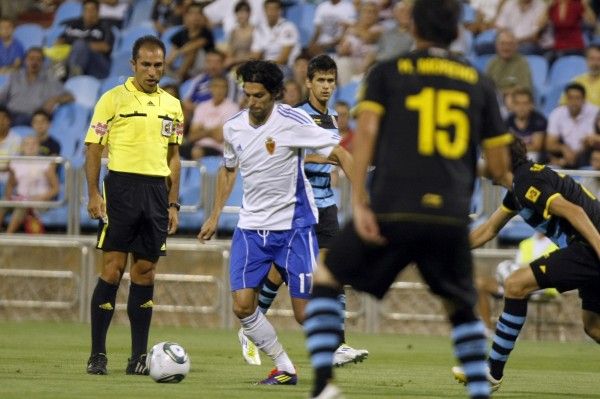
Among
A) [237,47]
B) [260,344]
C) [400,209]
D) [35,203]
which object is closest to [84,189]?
[35,203]

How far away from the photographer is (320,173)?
41.0 feet

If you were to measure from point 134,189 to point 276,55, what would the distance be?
987 cm

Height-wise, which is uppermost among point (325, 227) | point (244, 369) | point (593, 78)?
point (593, 78)

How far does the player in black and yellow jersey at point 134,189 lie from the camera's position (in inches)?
421

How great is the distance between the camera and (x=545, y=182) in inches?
386

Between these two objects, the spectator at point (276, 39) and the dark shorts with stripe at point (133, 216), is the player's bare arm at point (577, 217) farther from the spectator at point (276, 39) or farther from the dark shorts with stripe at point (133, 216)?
the spectator at point (276, 39)

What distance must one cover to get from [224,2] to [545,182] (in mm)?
13219

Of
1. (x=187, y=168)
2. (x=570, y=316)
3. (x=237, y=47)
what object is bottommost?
(x=570, y=316)

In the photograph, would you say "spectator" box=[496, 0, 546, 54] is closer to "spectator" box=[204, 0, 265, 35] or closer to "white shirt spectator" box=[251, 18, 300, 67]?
"white shirt spectator" box=[251, 18, 300, 67]

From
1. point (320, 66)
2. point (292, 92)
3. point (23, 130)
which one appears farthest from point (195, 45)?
point (320, 66)

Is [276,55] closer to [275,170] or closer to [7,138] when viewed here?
[7,138]

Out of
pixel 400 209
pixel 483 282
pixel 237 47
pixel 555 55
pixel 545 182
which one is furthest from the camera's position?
pixel 237 47

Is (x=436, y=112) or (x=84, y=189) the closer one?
(x=436, y=112)

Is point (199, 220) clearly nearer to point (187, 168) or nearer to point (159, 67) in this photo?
point (187, 168)
